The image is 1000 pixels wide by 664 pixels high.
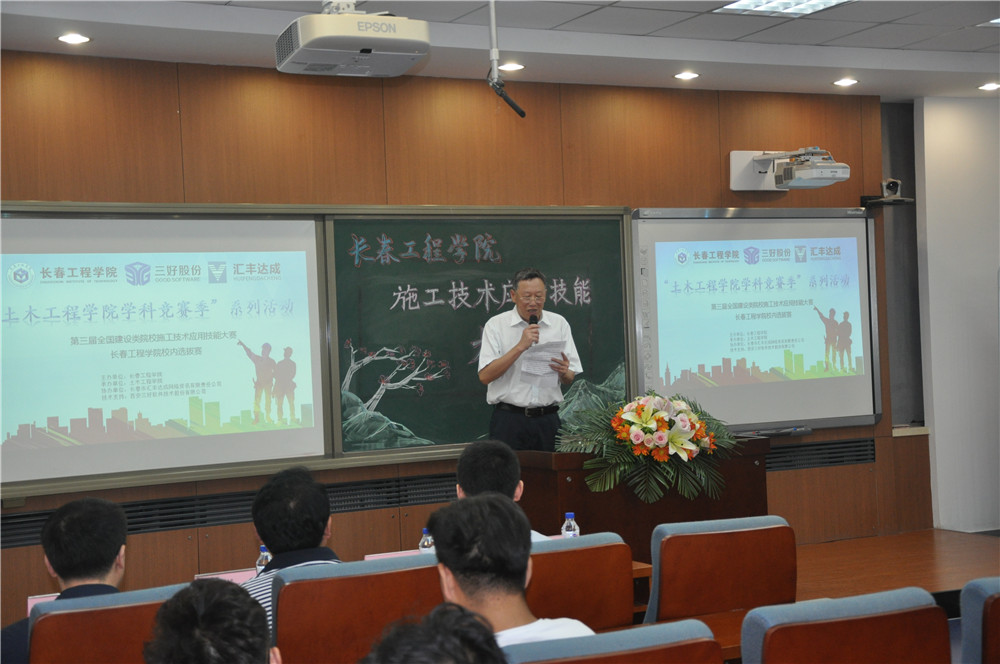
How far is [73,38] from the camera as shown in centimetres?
503

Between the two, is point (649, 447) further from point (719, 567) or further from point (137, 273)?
point (137, 273)

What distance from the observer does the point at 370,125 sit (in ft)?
19.7

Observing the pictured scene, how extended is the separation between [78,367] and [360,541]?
6.16ft

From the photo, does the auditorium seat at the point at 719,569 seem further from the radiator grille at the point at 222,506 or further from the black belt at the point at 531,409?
the radiator grille at the point at 222,506

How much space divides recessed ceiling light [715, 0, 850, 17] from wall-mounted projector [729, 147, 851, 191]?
1262 mm

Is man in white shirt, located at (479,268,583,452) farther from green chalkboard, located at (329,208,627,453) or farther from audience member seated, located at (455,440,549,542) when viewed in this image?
audience member seated, located at (455,440,549,542)

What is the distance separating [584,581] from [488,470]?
0.71m

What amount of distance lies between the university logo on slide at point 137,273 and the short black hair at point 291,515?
2649mm

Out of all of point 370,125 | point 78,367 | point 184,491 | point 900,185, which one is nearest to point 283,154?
point 370,125

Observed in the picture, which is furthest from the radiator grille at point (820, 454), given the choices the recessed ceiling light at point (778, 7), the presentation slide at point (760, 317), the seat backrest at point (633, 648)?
the seat backrest at point (633, 648)

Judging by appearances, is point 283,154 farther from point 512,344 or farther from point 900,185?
point 900,185

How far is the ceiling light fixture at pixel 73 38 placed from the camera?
4980mm

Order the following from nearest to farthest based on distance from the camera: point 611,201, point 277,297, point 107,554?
point 107,554 → point 277,297 → point 611,201

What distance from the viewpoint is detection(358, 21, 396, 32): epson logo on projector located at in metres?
3.42
